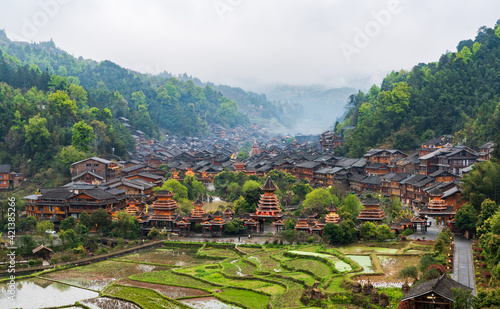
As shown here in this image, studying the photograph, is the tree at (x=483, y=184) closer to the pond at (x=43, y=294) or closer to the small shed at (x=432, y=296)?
the small shed at (x=432, y=296)

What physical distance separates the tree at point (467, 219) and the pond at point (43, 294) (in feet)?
96.5

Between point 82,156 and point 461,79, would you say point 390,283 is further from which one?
point 461,79

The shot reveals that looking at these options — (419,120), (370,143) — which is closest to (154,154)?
(370,143)

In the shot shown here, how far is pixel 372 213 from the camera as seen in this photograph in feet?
163

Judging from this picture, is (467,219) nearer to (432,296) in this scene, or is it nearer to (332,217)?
(332,217)

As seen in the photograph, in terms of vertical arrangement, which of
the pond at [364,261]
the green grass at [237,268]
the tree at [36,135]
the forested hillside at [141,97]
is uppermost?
the forested hillside at [141,97]

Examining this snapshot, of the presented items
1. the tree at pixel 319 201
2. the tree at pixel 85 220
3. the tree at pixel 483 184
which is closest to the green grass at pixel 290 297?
the tree at pixel 319 201

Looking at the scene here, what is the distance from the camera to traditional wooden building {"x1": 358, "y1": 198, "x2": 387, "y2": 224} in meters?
49.4

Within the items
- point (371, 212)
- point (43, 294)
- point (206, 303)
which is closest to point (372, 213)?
point (371, 212)

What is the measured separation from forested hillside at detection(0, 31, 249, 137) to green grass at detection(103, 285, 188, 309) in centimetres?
7700

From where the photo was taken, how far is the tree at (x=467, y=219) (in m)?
43.2

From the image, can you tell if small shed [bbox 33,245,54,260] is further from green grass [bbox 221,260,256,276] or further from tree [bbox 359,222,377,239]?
tree [bbox 359,222,377,239]

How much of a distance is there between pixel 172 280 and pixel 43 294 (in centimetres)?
825

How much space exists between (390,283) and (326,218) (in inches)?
653
